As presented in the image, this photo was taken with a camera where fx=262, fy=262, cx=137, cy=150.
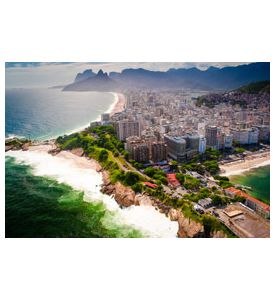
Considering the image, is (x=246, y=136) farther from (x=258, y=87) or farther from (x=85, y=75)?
(x=85, y=75)

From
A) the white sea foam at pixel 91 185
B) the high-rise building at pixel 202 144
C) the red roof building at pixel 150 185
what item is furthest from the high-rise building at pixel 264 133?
the white sea foam at pixel 91 185

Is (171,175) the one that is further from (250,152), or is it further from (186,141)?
(250,152)

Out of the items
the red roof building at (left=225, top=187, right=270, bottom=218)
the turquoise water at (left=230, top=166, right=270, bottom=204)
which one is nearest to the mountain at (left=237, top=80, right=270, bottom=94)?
the turquoise water at (left=230, top=166, right=270, bottom=204)

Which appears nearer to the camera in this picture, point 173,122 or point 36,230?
point 36,230


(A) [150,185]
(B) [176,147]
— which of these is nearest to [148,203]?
(A) [150,185]

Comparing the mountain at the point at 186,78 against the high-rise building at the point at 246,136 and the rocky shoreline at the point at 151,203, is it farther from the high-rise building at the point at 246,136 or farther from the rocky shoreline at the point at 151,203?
the rocky shoreline at the point at 151,203

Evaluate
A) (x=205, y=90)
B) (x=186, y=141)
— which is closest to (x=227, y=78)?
(x=205, y=90)
